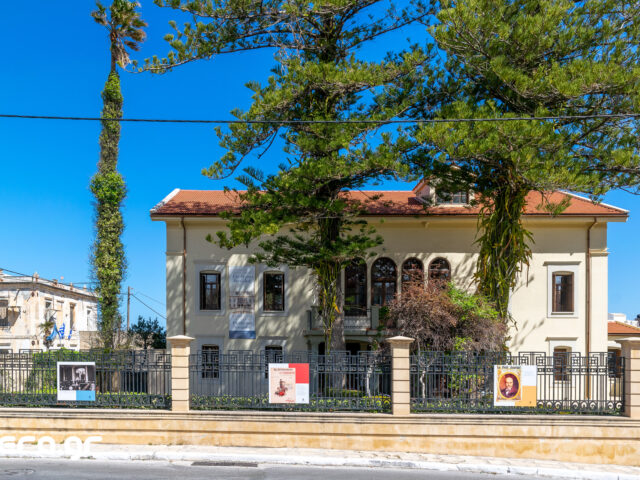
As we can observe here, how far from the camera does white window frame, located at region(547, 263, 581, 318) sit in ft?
76.1

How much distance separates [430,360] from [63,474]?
8109 mm

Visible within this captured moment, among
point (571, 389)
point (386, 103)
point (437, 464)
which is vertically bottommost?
point (437, 464)

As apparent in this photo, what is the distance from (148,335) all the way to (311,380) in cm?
1876

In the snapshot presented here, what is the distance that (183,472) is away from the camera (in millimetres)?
10875

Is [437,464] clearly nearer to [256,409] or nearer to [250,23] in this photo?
[256,409]

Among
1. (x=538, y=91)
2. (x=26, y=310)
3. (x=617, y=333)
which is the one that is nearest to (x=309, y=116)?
(x=538, y=91)

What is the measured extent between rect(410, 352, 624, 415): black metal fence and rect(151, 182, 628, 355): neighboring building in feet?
30.9

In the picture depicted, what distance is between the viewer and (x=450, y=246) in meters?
23.5

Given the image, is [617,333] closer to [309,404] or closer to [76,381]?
[309,404]

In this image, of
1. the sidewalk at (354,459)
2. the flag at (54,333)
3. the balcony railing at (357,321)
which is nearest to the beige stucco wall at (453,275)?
the balcony railing at (357,321)

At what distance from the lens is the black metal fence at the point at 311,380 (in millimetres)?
13289

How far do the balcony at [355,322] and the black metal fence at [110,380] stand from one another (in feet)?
32.4

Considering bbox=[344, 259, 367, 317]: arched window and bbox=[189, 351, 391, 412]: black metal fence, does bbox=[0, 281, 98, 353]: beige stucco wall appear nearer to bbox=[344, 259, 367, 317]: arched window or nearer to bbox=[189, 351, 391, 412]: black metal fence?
bbox=[344, 259, 367, 317]: arched window

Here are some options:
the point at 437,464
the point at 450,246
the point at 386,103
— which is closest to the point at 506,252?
the point at 450,246
